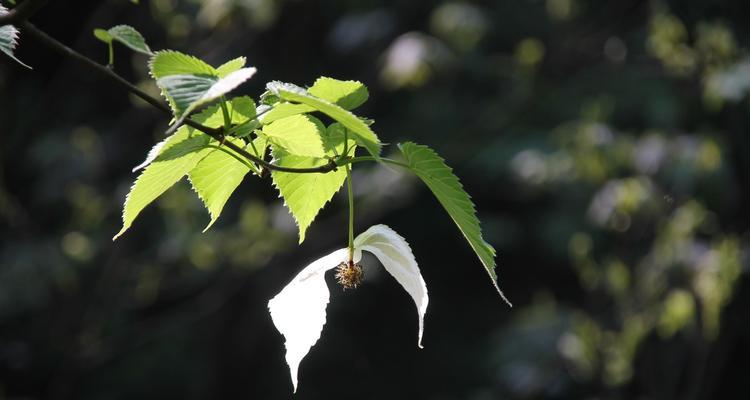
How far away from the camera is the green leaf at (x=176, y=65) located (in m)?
0.52

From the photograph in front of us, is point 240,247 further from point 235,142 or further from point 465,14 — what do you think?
point 235,142

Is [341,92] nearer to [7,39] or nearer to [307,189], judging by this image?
[307,189]

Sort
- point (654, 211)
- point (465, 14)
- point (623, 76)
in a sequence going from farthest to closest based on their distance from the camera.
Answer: point (623, 76) → point (465, 14) → point (654, 211)

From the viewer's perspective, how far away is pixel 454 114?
5.21 metres

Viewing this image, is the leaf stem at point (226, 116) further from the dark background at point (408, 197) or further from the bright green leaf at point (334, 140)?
the dark background at point (408, 197)

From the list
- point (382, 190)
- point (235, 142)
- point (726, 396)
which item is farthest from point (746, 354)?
point (235, 142)

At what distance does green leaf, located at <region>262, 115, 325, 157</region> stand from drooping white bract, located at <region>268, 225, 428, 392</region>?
2.5 inches

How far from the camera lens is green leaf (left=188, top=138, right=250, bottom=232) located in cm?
60

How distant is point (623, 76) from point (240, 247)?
2780mm

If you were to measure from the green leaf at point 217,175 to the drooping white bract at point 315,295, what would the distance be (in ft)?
0.30

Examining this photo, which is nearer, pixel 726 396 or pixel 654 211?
pixel 654 211

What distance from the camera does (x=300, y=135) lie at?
0.57 metres

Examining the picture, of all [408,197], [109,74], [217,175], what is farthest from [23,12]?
[408,197]

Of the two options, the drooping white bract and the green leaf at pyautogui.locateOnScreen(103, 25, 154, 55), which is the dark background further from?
the drooping white bract
